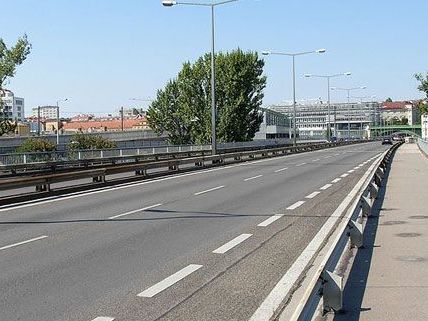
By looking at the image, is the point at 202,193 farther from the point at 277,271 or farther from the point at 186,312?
the point at 186,312

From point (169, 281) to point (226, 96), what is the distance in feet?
213

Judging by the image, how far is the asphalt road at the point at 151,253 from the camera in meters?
5.95

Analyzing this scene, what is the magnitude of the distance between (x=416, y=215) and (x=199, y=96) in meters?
63.3

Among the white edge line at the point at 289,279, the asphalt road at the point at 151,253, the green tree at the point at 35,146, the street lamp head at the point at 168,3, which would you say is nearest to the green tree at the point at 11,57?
the green tree at the point at 35,146

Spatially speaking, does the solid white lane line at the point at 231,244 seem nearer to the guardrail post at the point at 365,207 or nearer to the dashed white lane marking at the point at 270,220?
the dashed white lane marking at the point at 270,220

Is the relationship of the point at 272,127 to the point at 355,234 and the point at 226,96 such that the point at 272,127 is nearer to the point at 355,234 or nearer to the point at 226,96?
the point at 226,96

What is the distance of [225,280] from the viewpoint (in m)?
6.98

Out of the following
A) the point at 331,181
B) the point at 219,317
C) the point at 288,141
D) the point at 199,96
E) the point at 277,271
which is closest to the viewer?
the point at 219,317

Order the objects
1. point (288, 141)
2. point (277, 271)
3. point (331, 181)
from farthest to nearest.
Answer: point (288, 141)
point (331, 181)
point (277, 271)

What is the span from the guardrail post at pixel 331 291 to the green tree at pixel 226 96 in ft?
209

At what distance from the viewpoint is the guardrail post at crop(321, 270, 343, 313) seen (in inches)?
203

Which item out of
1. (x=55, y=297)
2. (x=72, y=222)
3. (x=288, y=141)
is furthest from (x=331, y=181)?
(x=288, y=141)

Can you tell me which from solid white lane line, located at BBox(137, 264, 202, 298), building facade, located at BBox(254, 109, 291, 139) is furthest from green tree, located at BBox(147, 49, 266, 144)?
solid white lane line, located at BBox(137, 264, 202, 298)

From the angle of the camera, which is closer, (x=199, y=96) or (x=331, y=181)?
(x=331, y=181)
